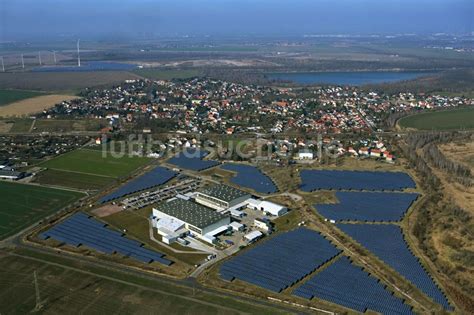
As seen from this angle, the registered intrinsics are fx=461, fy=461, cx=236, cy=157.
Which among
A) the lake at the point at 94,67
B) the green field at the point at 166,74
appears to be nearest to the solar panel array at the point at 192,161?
the green field at the point at 166,74

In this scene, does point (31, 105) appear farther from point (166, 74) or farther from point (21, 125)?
point (166, 74)

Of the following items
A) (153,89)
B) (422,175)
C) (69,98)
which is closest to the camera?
(422,175)

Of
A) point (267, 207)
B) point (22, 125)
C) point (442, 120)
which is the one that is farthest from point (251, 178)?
point (442, 120)

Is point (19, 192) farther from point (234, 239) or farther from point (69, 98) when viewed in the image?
point (69, 98)

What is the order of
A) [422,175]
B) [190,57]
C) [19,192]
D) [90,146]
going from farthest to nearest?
[190,57] < [90,146] < [422,175] < [19,192]

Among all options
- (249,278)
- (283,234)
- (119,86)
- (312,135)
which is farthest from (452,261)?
(119,86)

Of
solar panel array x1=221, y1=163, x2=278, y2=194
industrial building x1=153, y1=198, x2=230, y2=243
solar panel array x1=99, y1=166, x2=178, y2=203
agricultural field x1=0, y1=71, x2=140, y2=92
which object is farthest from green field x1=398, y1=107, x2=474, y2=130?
agricultural field x1=0, y1=71, x2=140, y2=92

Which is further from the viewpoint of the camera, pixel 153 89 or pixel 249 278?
pixel 153 89

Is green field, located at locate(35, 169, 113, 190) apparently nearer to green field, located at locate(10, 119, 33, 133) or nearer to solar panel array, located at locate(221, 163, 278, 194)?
solar panel array, located at locate(221, 163, 278, 194)
